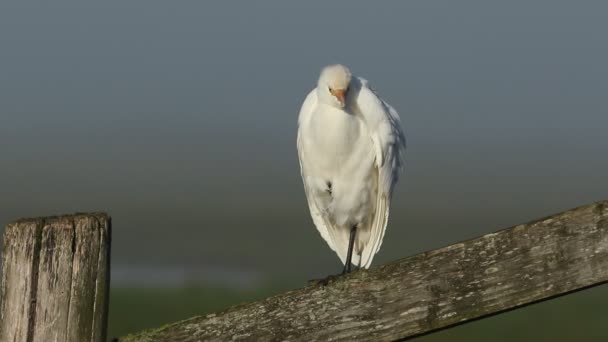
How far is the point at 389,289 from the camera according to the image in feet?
8.85

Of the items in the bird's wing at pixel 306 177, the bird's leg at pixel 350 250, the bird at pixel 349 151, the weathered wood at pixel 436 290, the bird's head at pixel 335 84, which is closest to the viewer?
the weathered wood at pixel 436 290

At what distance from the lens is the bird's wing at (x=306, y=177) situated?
697 centimetres

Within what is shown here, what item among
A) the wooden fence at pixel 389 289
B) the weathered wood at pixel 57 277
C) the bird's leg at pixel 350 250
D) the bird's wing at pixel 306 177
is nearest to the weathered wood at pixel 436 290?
the wooden fence at pixel 389 289

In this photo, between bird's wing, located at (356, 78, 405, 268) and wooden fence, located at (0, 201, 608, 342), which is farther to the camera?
Answer: bird's wing, located at (356, 78, 405, 268)

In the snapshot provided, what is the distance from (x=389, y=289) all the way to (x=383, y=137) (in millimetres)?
4002

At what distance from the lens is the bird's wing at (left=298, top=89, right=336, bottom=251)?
6973 mm

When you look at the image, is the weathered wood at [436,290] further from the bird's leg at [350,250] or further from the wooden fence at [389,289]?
the bird's leg at [350,250]

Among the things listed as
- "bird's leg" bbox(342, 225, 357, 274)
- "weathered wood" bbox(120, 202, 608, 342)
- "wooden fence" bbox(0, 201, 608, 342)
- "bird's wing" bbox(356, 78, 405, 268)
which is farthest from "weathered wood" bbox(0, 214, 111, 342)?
"bird's leg" bbox(342, 225, 357, 274)

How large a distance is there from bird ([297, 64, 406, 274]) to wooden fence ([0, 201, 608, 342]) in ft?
12.4

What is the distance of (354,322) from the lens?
2.73 m

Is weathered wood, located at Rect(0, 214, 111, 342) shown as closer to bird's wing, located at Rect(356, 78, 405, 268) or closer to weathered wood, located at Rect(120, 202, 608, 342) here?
weathered wood, located at Rect(120, 202, 608, 342)

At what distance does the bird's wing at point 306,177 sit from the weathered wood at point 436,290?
424 cm

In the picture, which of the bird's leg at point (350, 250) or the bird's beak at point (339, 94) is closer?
the bird's beak at point (339, 94)

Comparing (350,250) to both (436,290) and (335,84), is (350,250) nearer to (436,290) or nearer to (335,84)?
(335,84)
